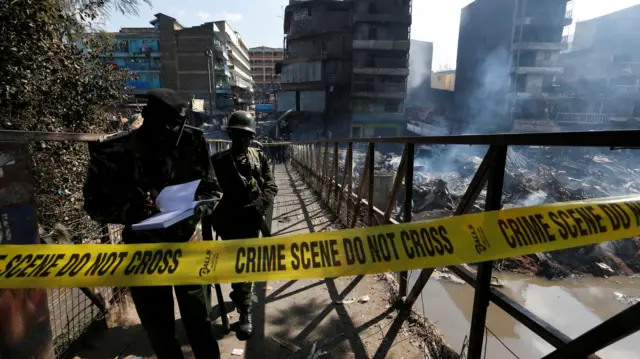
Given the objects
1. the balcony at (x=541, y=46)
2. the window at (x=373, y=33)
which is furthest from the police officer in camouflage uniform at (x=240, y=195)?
the balcony at (x=541, y=46)

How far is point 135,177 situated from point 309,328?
2.00m

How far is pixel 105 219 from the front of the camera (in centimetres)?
185

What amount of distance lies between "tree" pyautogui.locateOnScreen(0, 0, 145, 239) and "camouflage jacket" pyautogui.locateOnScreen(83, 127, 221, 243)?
282 cm

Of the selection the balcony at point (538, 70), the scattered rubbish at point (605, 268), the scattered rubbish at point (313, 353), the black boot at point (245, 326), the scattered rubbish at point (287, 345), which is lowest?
the scattered rubbish at point (605, 268)

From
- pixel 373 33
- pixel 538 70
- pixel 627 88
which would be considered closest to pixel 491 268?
pixel 373 33

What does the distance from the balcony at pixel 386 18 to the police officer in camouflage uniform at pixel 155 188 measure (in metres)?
40.1

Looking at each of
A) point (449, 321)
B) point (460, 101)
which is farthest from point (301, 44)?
point (449, 321)

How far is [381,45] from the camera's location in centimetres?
3709

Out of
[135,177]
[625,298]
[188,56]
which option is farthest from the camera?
[188,56]

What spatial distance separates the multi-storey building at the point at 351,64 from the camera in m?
37.5

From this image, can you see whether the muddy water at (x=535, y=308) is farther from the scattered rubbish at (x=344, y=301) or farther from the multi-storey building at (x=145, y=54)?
the multi-storey building at (x=145, y=54)

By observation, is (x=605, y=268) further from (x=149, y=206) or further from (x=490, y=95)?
(x=490, y=95)

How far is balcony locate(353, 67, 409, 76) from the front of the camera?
37.4m

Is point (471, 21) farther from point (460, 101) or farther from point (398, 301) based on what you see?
point (398, 301)
